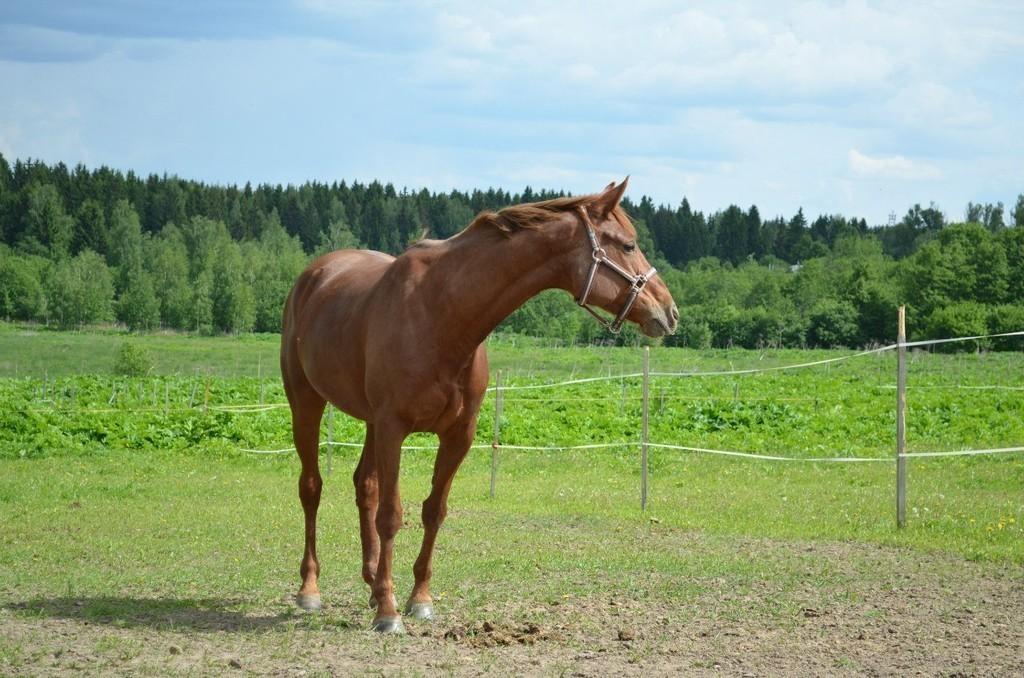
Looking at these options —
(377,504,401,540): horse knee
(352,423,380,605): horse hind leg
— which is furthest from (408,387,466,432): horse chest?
(352,423,380,605): horse hind leg

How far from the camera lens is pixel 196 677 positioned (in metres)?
4.64

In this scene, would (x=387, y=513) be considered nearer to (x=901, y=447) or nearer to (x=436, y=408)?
(x=436, y=408)

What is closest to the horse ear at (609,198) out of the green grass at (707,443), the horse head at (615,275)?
the horse head at (615,275)

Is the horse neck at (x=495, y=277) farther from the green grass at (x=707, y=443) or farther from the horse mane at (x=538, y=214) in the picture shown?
the green grass at (x=707, y=443)

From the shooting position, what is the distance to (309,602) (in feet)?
20.6

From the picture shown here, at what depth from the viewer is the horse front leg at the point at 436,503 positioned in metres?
5.88

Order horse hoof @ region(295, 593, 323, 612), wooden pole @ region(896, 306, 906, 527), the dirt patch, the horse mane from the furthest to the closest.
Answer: wooden pole @ region(896, 306, 906, 527)
horse hoof @ region(295, 593, 323, 612)
the horse mane
the dirt patch

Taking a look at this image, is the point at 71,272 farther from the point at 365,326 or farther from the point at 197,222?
the point at 365,326

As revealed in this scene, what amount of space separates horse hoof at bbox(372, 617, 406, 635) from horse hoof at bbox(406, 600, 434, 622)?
0.89 feet

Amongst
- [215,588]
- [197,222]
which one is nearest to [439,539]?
[215,588]

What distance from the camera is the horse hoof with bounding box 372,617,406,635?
18.2 feet

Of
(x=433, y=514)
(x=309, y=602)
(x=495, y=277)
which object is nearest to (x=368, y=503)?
(x=433, y=514)

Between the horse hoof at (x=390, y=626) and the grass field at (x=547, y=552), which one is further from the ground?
the horse hoof at (x=390, y=626)

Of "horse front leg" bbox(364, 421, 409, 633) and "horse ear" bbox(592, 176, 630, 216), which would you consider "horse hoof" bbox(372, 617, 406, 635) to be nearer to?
"horse front leg" bbox(364, 421, 409, 633)
